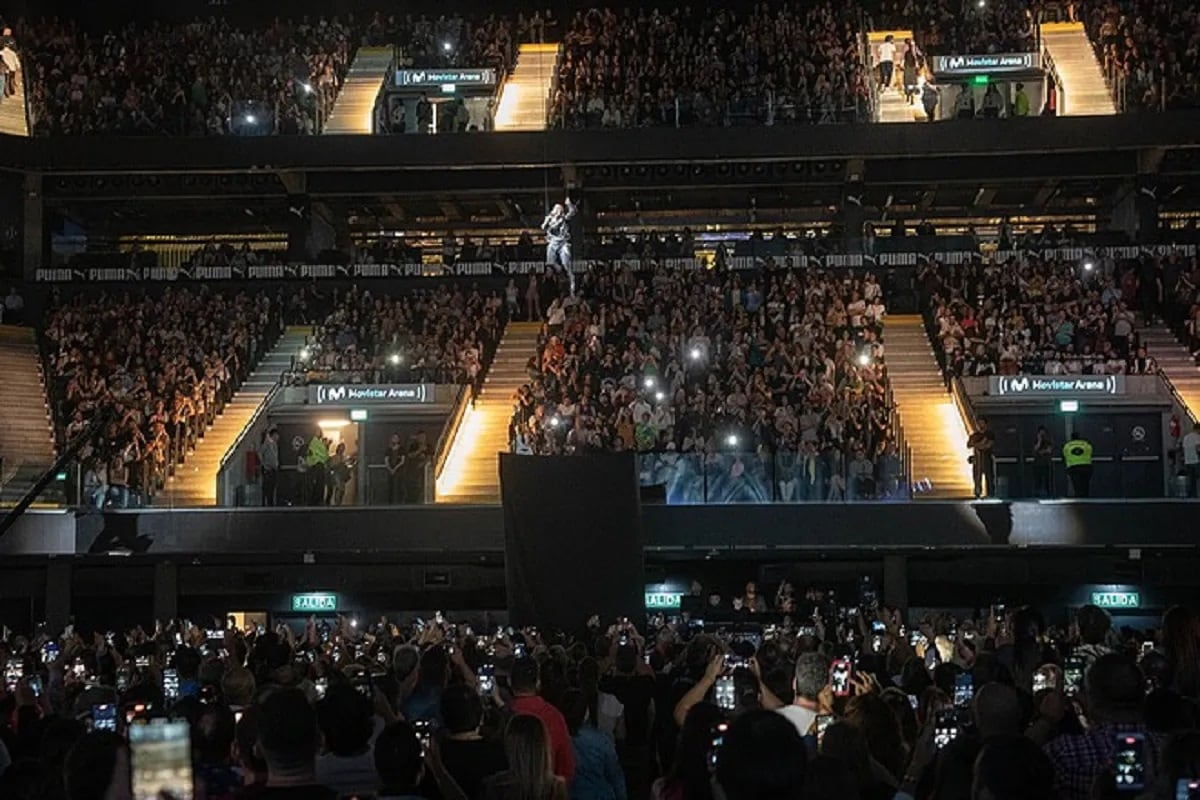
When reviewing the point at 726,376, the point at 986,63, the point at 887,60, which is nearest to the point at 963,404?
the point at 726,376

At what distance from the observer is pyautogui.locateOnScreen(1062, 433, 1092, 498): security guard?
95.2 ft

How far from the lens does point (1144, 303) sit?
36.7 m

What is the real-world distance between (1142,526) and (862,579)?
16.7 feet

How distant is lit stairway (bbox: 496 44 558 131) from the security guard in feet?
55.0

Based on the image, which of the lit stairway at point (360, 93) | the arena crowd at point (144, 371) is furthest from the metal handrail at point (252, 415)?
the lit stairway at point (360, 93)

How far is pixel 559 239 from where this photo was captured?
3712 centimetres

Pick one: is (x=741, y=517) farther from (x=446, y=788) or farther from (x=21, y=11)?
(x=21, y=11)

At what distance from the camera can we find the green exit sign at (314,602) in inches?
1304

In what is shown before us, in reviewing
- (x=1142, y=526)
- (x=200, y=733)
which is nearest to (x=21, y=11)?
(x=1142, y=526)

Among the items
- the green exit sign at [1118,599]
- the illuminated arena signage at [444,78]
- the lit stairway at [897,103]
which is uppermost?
the illuminated arena signage at [444,78]

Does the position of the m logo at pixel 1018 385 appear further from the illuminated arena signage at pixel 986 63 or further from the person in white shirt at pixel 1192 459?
the illuminated arena signage at pixel 986 63

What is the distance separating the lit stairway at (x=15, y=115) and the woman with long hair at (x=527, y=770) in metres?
37.2

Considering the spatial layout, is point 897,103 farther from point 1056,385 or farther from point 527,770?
point 527,770

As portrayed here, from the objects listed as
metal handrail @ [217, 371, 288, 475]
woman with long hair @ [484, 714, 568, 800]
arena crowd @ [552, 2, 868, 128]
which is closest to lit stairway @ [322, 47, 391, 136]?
arena crowd @ [552, 2, 868, 128]
